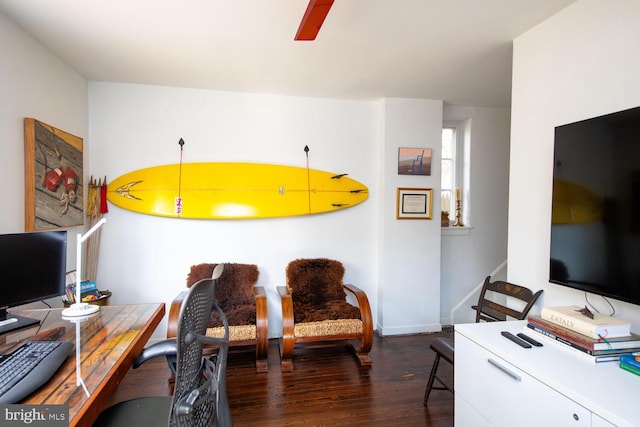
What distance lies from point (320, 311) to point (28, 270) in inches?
80.1

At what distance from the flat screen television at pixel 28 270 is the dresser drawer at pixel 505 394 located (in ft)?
7.11

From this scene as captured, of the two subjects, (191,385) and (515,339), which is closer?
(191,385)

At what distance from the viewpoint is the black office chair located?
0.92 meters

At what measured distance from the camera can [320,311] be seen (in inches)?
113

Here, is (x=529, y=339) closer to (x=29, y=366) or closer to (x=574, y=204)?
(x=574, y=204)

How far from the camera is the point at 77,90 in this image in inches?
109

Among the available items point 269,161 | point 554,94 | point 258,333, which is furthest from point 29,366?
point 554,94

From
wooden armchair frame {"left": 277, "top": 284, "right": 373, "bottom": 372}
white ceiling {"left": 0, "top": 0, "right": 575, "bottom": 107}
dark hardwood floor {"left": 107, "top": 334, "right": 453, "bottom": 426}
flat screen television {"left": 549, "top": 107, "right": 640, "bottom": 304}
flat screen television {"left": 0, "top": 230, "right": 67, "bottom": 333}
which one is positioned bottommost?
dark hardwood floor {"left": 107, "top": 334, "right": 453, "bottom": 426}

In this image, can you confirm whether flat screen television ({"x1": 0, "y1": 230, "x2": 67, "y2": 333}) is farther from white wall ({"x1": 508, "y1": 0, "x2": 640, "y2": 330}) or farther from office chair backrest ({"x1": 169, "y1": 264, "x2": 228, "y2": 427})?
white wall ({"x1": 508, "y1": 0, "x2": 640, "y2": 330})

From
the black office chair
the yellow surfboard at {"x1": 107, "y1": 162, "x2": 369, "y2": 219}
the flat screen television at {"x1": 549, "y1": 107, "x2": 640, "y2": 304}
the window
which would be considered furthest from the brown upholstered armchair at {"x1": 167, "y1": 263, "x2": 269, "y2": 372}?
the window

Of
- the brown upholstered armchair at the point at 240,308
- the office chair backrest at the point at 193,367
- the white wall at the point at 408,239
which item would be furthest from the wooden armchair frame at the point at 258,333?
the office chair backrest at the point at 193,367

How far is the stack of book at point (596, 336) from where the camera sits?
4.23ft

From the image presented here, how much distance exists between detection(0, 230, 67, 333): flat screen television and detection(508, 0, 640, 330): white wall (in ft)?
9.03

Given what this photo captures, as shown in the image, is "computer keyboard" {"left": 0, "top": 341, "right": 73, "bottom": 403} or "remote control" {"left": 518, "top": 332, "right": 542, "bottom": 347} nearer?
"computer keyboard" {"left": 0, "top": 341, "right": 73, "bottom": 403}
